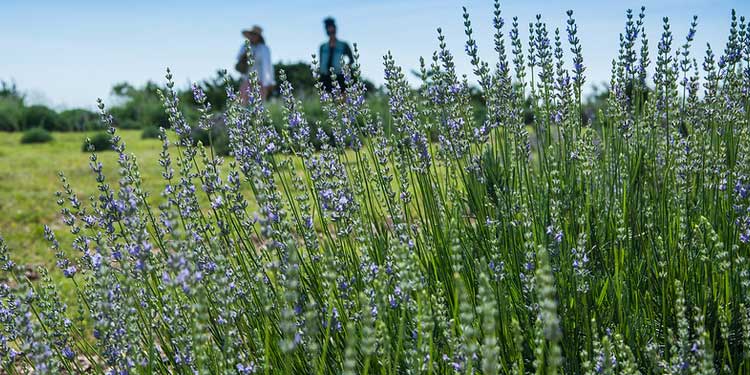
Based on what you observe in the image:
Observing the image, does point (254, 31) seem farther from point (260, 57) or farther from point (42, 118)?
point (42, 118)

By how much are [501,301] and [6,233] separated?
7.19 meters

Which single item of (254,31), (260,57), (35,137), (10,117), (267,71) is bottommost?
(35,137)

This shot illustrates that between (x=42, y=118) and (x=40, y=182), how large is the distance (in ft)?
34.3

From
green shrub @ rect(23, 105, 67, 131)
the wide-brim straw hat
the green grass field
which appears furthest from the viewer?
green shrub @ rect(23, 105, 67, 131)

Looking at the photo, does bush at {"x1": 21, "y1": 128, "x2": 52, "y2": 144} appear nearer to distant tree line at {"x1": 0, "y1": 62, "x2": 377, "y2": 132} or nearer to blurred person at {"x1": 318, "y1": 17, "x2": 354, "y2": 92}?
distant tree line at {"x1": 0, "y1": 62, "x2": 377, "y2": 132}

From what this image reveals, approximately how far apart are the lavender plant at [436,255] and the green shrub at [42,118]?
19.1 m

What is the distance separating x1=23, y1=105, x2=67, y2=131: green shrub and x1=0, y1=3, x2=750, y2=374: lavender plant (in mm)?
19051

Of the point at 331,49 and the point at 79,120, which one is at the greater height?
the point at 331,49

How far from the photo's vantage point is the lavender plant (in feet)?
6.35

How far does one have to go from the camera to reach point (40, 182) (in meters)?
10.6

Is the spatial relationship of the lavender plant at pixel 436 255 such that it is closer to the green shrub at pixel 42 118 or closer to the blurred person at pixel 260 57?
the blurred person at pixel 260 57

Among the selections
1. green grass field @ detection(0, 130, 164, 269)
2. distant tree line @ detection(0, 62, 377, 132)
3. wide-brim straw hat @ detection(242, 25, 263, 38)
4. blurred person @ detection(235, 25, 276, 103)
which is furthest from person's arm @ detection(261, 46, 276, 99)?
distant tree line @ detection(0, 62, 377, 132)

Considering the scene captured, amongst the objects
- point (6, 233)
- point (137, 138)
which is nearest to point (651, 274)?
point (6, 233)

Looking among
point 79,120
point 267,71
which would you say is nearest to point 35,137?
point 79,120
